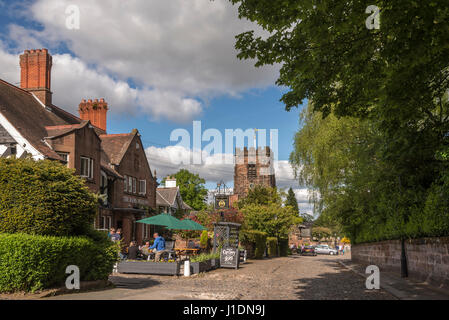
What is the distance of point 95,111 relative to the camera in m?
38.4

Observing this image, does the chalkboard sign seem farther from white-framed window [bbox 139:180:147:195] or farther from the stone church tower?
the stone church tower

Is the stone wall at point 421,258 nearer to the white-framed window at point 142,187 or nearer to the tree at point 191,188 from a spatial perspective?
the white-framed window at point 142,187

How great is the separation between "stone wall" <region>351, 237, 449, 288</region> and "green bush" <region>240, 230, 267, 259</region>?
467 inches

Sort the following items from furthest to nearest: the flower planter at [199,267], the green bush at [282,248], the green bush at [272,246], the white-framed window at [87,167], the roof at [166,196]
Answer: the roof at [166,196], the green bush at [282,248], the green bush at [272,246], the white-framed window at [87,167], the flower planter at [199,267]

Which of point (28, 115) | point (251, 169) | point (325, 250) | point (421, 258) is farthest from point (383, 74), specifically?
point (251, 169)

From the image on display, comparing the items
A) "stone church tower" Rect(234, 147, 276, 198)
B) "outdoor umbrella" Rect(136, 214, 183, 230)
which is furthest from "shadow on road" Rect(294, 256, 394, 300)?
"stone church tower" Rect(234, 147, 276, 198)

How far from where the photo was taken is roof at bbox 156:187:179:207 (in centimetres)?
5218

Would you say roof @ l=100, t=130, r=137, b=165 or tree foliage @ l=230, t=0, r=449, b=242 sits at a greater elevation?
roof @ l=100, t=130, r=137, b=165

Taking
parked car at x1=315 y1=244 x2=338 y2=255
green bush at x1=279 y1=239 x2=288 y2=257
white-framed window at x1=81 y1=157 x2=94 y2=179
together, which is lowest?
parked car at x1=315 y1=244 x2=338 y2=255

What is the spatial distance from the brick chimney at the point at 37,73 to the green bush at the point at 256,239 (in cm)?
1742

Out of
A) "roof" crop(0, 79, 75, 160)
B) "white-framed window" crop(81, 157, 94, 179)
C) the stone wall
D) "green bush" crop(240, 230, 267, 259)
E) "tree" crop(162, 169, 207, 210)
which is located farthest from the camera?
"tree" crop(162, 169, 207, 210)

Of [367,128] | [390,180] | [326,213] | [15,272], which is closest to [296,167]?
[326,213]

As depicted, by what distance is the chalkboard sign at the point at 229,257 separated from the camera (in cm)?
2080

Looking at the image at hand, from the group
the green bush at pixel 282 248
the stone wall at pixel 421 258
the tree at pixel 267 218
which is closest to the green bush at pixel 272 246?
the tree at pixel 267 218
